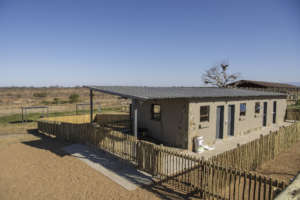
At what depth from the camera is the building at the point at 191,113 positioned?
9594 mm

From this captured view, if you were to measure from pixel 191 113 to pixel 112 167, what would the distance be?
15.1ft

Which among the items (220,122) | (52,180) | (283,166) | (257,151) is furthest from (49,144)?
(283,166)

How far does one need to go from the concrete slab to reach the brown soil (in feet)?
15.8

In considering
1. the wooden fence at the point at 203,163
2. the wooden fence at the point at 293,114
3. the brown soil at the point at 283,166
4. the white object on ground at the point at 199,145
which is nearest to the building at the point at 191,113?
the white object on ground at the point at 199,145

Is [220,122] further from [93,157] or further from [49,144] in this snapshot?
[49,144]

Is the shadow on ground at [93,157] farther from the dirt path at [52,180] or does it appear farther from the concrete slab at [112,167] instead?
the concrete slab at [112,167]

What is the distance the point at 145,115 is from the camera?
40.3 feet

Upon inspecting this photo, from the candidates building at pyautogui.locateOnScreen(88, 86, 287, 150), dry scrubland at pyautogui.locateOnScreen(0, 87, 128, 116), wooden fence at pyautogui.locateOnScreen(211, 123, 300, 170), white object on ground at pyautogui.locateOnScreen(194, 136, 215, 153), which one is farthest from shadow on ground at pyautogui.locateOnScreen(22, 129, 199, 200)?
dry scrubland at pyautogui.locateOnScreen(0, 87, 128, 116)

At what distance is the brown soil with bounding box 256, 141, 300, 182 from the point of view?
7242 mm

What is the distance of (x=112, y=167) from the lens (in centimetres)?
770

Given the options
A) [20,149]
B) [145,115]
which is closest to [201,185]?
[145,115]

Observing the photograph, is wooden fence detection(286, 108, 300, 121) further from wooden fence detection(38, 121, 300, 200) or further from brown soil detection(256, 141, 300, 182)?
brown soil detection(256, 141, 300, 182)

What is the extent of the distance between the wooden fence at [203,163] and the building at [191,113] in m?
1.24

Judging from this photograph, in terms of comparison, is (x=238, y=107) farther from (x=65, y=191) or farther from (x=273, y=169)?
(x=65, y=191)
